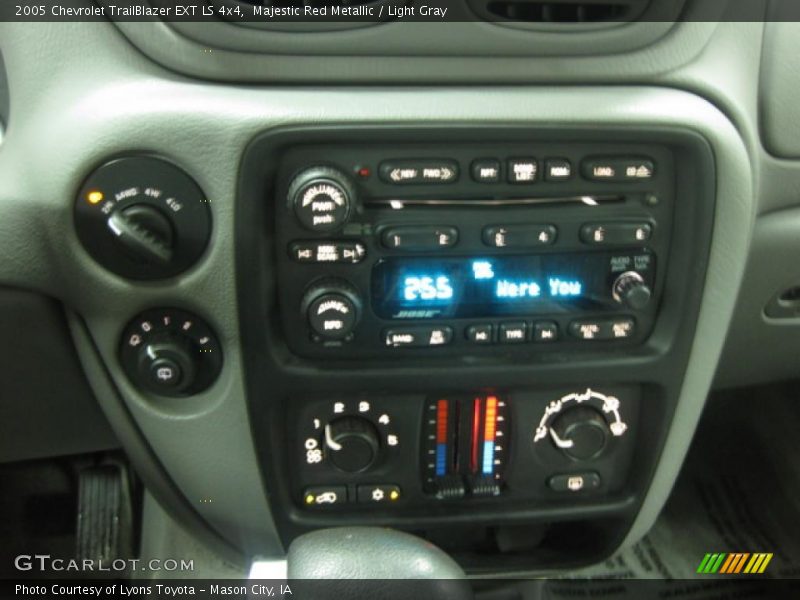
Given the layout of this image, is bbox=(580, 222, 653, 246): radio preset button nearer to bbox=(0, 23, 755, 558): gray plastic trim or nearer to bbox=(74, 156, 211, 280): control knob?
bbox=(0, 23, 755, 558): gray plastic trim

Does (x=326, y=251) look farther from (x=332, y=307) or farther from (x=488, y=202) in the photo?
(x=488, y=202)

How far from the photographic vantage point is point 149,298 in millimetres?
896

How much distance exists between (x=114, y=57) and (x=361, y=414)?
471 millimetres

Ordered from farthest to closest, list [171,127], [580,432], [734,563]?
[734,563]
[580,432]
[171,127]

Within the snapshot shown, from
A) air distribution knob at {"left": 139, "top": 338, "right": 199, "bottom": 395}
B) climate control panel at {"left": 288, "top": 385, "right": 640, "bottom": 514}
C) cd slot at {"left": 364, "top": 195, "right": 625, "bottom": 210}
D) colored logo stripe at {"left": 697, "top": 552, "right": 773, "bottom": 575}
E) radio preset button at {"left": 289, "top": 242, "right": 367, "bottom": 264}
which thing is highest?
cd slot at {"left": 364, "top": 195, "right": 625, "bottom": 210}

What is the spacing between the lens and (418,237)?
0.88 m

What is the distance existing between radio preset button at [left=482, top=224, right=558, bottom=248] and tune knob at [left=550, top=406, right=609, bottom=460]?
0.25 m

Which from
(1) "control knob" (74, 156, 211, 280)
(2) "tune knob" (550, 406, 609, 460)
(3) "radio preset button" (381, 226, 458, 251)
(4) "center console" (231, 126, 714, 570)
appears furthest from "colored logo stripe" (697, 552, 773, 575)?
(1) "control knob" (74, 156, 211, 280)

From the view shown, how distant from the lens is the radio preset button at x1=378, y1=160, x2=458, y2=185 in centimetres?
85

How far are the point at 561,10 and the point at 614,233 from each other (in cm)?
23

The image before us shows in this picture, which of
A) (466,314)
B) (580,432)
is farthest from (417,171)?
(580,432)

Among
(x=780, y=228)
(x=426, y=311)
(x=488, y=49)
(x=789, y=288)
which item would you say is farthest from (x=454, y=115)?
(x=789, y=288)

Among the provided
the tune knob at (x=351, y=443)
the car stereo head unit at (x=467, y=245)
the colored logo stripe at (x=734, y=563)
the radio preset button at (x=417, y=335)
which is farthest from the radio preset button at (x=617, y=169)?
the colored logo stripe at (x=734, y=563)

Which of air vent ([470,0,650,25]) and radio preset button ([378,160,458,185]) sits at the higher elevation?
air vent ([470,0,650,25])
